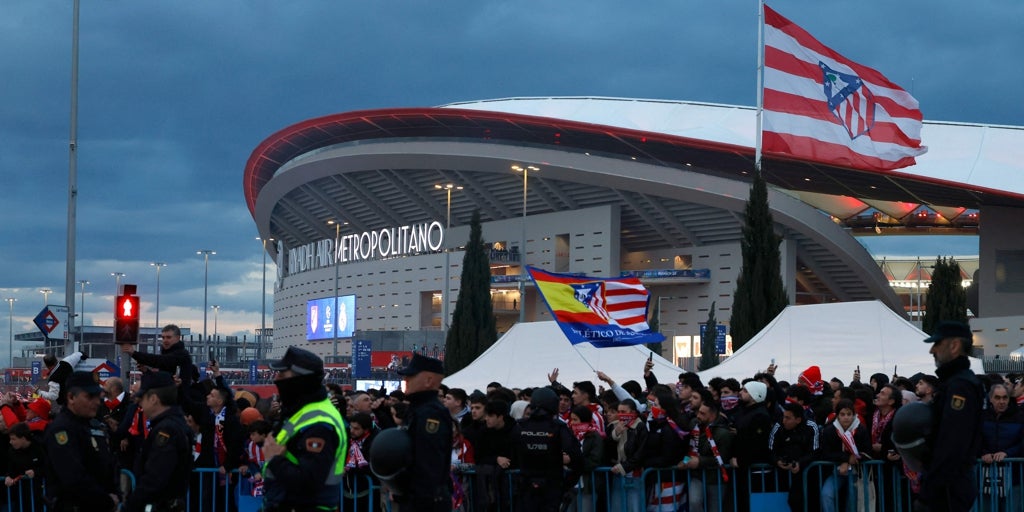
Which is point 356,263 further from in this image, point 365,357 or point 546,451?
point 546,451

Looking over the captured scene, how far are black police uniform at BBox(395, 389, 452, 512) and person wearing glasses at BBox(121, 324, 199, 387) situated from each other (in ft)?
11.2

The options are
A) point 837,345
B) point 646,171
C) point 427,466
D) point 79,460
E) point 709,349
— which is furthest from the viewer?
point 646,171

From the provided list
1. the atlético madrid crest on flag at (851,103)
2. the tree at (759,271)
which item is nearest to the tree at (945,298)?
the tree at (759,271)

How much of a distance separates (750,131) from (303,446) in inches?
1928

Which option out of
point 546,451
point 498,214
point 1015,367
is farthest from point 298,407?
point 498,214

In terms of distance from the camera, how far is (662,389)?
11516 mm

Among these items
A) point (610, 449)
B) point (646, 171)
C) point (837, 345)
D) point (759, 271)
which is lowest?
point (610, 449)

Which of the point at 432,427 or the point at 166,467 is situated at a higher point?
the point at 432,427

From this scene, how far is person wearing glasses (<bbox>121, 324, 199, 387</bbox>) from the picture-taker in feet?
32.7

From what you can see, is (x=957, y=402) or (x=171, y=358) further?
(x=171, y=358)

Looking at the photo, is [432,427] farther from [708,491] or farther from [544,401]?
[708,491]

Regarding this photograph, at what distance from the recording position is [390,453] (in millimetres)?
7016

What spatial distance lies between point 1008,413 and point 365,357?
3011cm

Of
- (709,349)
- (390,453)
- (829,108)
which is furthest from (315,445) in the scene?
(709,349)
